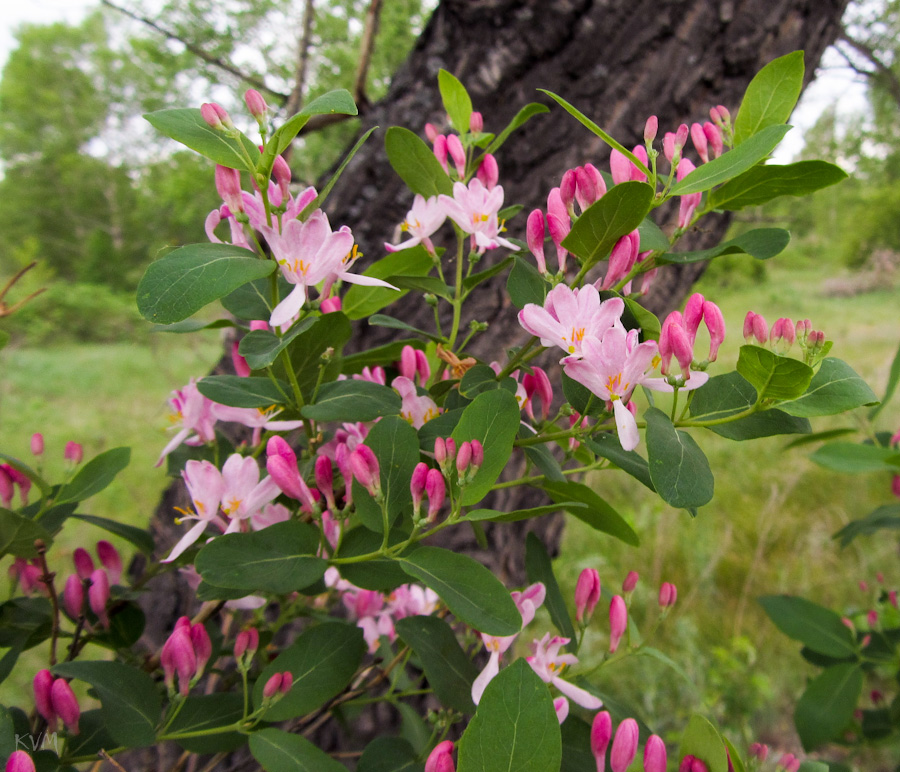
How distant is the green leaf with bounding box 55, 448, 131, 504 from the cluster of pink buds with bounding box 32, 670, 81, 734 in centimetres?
14

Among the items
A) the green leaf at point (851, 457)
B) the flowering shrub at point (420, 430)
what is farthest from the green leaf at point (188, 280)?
the green leaf at point (851, 457)

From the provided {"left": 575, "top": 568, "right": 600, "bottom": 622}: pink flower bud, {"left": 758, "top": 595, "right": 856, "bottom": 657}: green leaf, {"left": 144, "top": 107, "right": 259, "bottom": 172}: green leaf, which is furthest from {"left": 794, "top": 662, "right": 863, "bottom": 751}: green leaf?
{"left": 144, "top": 107, "right": 259, "bottom": 172}: green leaf

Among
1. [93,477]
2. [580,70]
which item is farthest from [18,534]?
[580,70]

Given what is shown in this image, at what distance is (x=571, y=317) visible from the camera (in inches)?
14.1

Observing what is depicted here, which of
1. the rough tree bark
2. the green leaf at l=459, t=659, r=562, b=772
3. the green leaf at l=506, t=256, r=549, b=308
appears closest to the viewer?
the green leaf at l=459, t=659, r=562, b=772

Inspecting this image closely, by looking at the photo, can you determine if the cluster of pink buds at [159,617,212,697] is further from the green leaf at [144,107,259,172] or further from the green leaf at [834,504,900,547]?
the green leaf at [834,504,900,547]

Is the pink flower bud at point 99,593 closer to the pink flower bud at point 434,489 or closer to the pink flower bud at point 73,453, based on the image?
the pink flower bud at point 73,453

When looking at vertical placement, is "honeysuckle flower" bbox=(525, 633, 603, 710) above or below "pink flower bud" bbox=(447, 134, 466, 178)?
below

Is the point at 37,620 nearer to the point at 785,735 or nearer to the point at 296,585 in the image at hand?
the point at 296,585

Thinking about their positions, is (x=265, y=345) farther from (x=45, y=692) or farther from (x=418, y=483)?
(x=45, y=692)

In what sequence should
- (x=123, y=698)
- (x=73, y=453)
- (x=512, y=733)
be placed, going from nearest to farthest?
(x=512, y=733), (x=123, y=698), (x=73, y=453)

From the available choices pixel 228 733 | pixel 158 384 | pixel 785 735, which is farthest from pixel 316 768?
pixel 158 384

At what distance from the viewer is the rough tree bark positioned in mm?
897

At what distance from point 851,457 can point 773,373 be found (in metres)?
0.35
